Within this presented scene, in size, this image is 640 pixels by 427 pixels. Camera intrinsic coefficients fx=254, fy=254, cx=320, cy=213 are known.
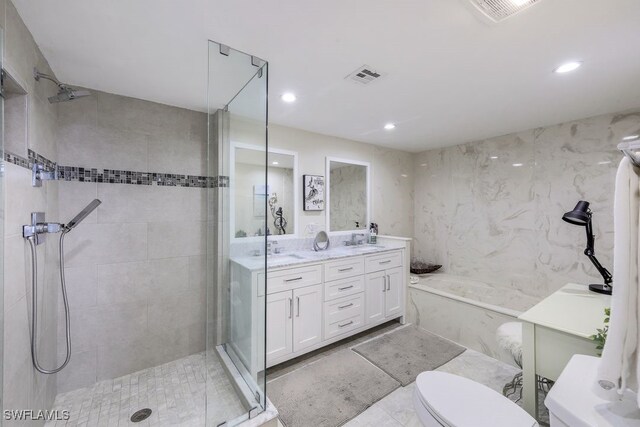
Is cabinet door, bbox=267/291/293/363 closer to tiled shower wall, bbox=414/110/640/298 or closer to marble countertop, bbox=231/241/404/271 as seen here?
marble countertop, bbox=231/241/404/271

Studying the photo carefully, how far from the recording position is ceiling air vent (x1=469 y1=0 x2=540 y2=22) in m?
1.15

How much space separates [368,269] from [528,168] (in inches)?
89.2

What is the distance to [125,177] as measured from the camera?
210 centimetres

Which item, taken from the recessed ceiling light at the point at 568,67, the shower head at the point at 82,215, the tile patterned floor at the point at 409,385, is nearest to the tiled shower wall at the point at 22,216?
the shower head at the point at 82,215

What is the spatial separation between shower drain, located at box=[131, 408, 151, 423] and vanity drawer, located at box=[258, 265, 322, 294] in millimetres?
1092

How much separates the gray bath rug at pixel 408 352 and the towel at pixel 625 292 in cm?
155

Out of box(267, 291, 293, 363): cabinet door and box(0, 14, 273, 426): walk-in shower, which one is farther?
box(267, 291, 293, 363): cabinet door

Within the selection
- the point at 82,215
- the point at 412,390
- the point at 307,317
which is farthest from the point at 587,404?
the point at 82,215

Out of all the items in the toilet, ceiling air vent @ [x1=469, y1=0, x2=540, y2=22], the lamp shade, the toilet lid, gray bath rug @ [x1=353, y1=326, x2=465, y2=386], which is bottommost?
gray bath rug @ [x1=353, y1=326, x2=465, y2=386]

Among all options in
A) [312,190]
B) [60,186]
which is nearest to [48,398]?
[60,186]

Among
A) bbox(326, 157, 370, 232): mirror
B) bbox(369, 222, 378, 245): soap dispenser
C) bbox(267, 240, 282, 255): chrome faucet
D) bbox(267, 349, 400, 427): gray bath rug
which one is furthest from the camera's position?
bbox(369, 222, 378, 245): soap dispenser

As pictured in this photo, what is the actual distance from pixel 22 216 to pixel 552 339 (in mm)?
2892

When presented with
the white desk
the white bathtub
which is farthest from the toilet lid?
the white bathtub

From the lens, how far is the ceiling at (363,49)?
122 cm
